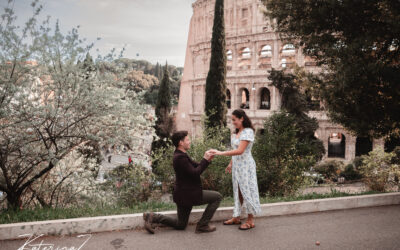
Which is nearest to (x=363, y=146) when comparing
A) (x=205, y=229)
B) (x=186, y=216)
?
(x=205, y=229)

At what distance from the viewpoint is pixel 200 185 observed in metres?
3.99

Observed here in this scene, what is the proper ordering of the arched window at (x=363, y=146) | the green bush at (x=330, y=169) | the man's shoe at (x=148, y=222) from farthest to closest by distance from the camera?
the arched window at (x=363, y=146), the green bush at (x=330, y=169), the man's shoe at (x=148, y=222)

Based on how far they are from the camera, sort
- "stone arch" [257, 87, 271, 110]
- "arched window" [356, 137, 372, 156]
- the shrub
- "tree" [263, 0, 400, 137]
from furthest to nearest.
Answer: "stone arch" [257, 87, 271, 110] → "arched window" [356, 137, 372, 156] → the shrub → "tree" [263, 0, 400, 137]

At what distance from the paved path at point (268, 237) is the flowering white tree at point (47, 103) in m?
1.87

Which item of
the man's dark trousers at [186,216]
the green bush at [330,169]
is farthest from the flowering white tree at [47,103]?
the green bush at [330,169]

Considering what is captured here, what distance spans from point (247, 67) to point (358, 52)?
25.3 m

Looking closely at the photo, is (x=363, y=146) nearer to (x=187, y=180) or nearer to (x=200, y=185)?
(x=200, y=185)

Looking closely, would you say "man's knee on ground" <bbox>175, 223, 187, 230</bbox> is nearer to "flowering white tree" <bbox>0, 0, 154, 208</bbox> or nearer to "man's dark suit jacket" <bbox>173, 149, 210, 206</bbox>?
"man's dark suit jacket" <bbox>173, 149, 210, 206</bbox>

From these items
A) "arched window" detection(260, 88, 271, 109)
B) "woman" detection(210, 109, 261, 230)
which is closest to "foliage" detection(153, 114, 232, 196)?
"woman" detection(210, 109, 261, 230)

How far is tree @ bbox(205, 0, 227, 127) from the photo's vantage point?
2411 cm

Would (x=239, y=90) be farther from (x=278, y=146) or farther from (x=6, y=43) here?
(x=6, y=43)

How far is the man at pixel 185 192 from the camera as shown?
3838 millimetres

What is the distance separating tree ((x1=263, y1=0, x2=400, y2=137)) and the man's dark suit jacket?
13.6ft

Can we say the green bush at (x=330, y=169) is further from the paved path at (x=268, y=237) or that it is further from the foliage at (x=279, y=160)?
the paved path at (x=268, y=237)
